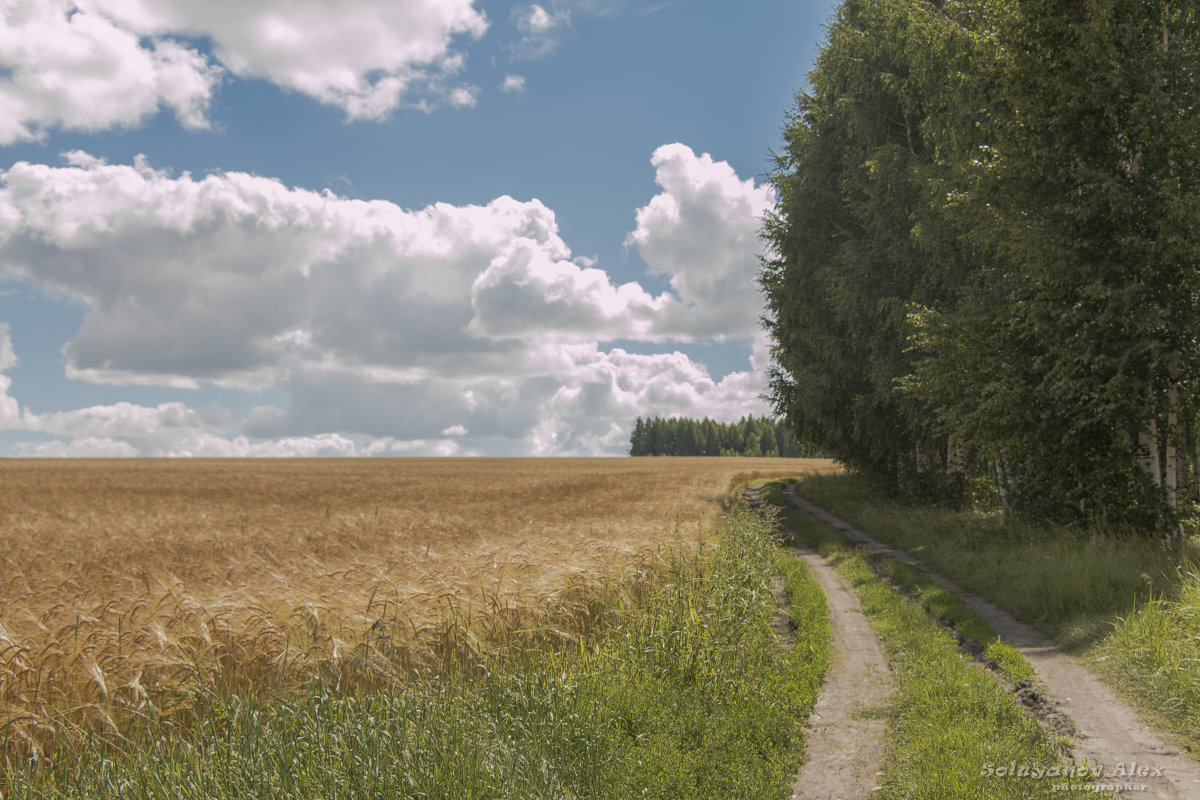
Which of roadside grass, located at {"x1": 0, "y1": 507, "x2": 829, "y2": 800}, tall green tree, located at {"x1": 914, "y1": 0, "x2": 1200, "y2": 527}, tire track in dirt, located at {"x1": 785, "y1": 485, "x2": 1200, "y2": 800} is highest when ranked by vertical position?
tall green tree, located at {"x1": 914, "y1": 0, "x2": 1200, "y2": 527}

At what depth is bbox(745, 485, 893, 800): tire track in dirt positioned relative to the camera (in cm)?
532

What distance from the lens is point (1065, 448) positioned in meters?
14.4

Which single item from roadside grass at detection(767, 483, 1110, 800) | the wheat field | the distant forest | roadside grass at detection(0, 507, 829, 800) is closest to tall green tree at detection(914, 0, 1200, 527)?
roadside grass at detection(767, 483, 1110, 800)

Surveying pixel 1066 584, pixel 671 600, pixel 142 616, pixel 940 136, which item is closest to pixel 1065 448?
pixel 1066 584

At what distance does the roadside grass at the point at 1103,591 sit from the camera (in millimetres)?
6973

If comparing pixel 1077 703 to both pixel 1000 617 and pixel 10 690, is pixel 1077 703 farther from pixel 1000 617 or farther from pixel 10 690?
pixel 10 690

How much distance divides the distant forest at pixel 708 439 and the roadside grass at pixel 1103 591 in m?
148

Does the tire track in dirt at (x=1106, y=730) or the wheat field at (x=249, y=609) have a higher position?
the wheat field at (x=249, y=609)

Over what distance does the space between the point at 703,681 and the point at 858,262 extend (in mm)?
18182

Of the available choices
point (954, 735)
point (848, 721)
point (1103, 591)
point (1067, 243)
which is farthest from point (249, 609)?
point (1067, 243)

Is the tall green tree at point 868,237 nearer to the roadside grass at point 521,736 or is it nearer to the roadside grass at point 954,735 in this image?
the roadside grass at point 954,735

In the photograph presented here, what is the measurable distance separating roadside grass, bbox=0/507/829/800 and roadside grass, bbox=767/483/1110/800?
2.83 feet

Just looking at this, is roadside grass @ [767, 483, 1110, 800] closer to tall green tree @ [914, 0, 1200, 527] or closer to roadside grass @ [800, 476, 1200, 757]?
roadside grass @ [800, 476, 1200, 757]

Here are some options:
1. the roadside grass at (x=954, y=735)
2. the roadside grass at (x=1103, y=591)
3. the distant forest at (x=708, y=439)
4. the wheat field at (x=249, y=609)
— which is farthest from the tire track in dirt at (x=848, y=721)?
the distant forest at (x=708, y=439)
